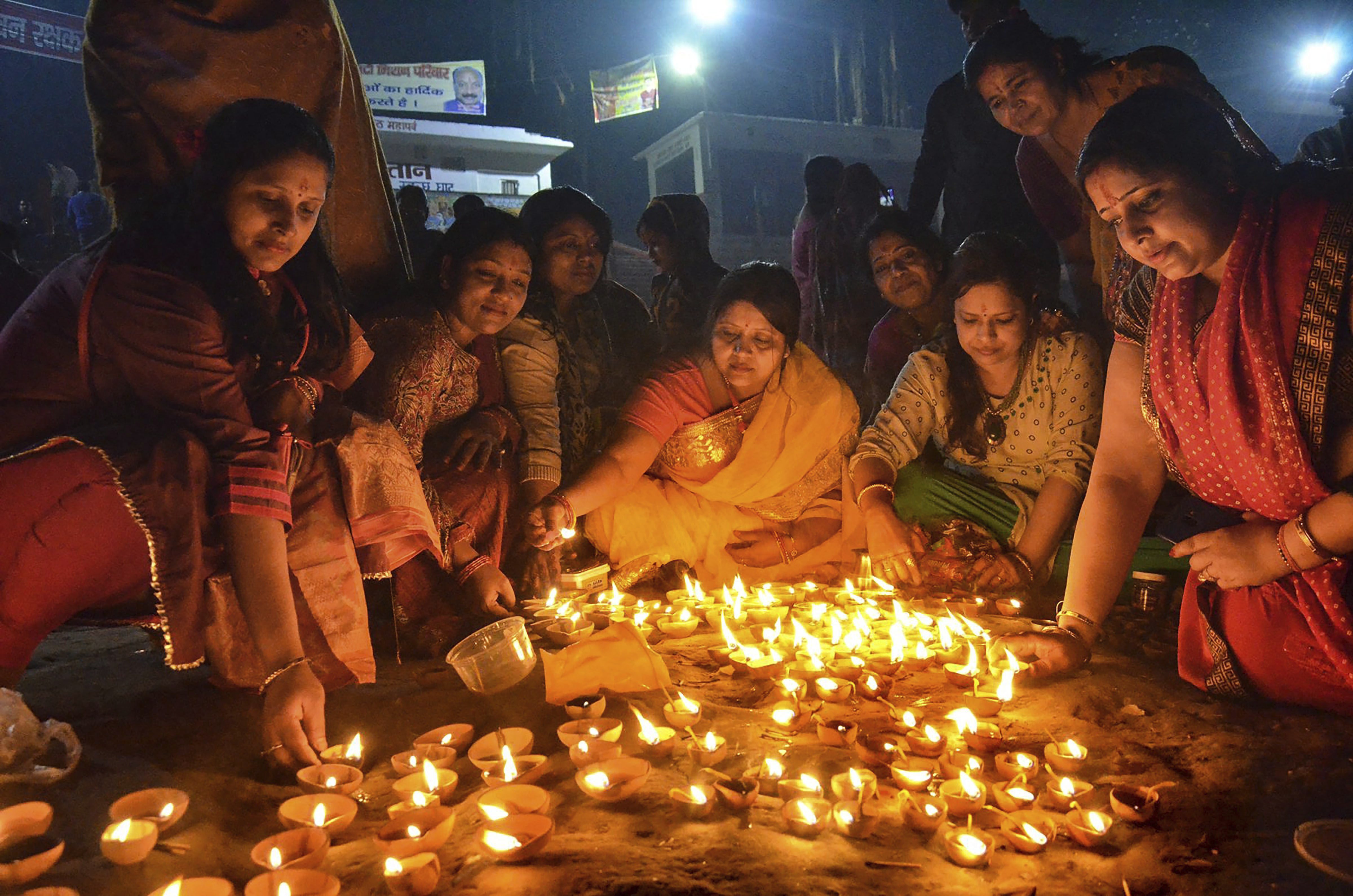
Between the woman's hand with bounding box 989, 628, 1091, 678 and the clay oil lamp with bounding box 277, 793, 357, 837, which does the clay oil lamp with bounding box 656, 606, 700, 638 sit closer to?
the woman's hand with bounding box 989, 628, 1091, 678

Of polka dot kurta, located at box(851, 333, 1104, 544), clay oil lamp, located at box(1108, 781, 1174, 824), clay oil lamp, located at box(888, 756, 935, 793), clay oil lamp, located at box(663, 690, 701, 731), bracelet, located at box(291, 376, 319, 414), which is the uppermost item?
bracelet, located at box(291, 376, 319, 414)

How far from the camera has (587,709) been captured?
2.69 meters

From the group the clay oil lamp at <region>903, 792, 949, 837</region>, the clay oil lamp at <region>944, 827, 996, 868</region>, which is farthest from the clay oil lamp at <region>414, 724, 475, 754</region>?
the clay oil lamp at <region>944, 827, 996, 868</region>

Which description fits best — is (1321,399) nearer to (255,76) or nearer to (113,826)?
(113,826)

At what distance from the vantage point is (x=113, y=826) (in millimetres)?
1924

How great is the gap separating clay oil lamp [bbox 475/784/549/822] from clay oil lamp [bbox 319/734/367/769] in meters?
0.47

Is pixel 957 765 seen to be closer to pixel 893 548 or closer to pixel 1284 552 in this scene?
pixel 1284 552

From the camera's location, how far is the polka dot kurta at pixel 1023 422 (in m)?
3.99

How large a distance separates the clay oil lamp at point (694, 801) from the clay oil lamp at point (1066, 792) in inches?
33.4

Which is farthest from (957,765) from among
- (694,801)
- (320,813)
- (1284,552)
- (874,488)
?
(874,488)

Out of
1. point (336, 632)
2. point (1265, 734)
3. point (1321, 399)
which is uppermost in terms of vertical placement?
point (1321, 399)

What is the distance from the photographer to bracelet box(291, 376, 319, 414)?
2.91 m

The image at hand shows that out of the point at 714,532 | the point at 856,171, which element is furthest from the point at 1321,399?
the point at 856,171

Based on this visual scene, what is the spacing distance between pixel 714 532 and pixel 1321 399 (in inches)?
111
